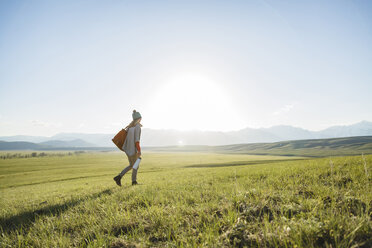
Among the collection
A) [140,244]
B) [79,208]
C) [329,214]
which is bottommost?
[79,208]

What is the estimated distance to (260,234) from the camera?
2691 mm

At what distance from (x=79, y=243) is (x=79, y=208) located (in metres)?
2.30

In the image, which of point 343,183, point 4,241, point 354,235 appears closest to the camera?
point 354,235

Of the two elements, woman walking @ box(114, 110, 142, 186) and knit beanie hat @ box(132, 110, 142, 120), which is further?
knit beanie hat @ box(132, 110, 142, 120)

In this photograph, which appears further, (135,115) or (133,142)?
(135,115)

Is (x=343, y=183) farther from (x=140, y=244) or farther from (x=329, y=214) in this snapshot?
(x=140, y=244)

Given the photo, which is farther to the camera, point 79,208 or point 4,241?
point 79,208

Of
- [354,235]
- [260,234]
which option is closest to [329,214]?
[354,235]

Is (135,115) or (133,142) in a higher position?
(135,115)

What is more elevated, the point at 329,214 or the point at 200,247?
the point at 329,214

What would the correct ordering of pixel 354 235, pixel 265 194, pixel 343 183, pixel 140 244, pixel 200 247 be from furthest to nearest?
pixel 343 183 → pixel 265 194 → pixel 140 244 → pixel 200 247 → pixel 354 235

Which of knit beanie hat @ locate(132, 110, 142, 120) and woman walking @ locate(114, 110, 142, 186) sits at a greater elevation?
knit beanie hat @ locate(132, 110, 142, 120)

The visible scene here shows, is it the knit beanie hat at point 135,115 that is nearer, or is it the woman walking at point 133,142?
the woman walking at point 133,142

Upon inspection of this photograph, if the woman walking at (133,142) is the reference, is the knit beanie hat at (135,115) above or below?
above
